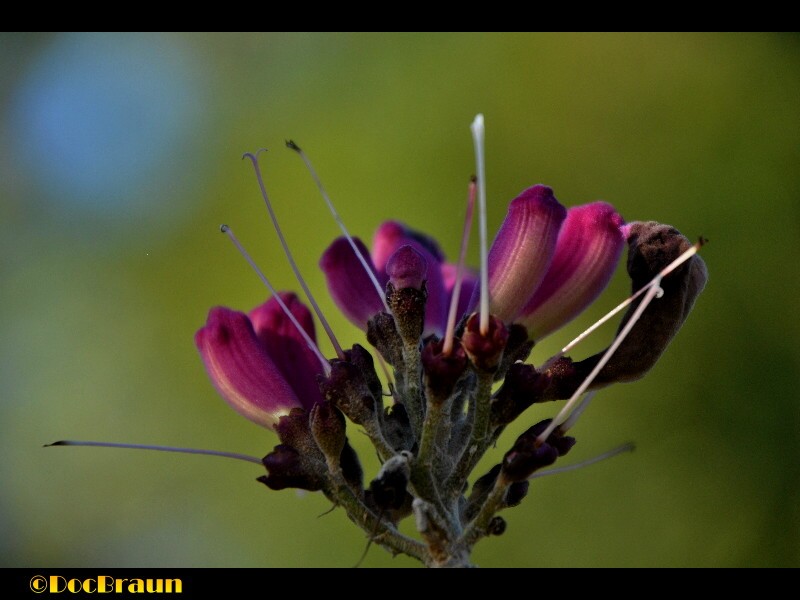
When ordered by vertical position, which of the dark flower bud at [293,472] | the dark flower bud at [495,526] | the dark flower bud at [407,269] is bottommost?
the dark flower bud at [495,526]

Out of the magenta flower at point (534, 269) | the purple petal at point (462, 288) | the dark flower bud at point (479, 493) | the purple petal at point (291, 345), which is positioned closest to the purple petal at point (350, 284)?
the magenta flower at point (534, 269)

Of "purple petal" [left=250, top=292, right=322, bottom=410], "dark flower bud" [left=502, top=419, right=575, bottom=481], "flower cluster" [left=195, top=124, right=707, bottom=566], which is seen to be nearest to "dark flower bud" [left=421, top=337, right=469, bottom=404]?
"flower cluster" [left=195, top=124, right=707, bottom=566]

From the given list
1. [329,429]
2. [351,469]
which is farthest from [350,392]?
[351,469]

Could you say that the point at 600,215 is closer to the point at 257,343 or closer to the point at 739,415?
the point at 257,343

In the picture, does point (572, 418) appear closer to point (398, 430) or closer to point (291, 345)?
point (398, 430)

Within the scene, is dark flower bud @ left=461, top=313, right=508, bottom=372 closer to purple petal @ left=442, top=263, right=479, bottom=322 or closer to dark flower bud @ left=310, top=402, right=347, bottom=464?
purple petal @ left=442, top=263, right=479, bottom=322

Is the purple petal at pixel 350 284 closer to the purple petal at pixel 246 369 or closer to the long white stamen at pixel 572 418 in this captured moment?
the purple petal at pixel 246 369
